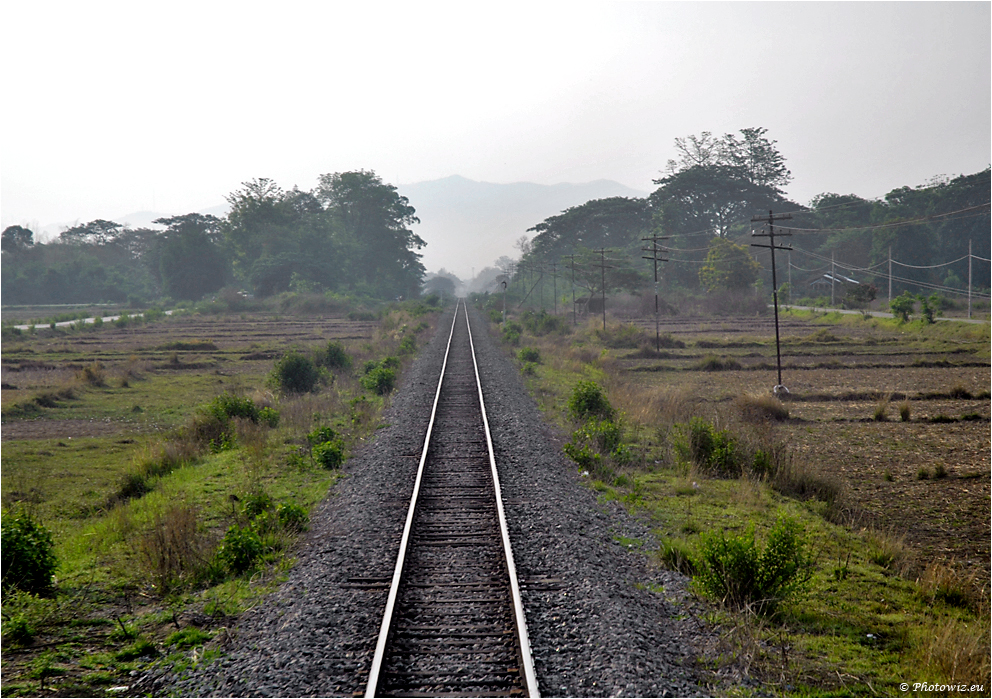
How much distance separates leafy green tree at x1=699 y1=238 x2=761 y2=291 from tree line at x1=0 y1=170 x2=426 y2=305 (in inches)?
2057

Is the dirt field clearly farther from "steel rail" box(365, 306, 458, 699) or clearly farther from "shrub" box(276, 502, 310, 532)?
"shrub" box(276, 502, 310, 532)

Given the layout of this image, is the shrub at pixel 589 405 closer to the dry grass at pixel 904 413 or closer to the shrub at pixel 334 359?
the dry grass at pixel 904 413

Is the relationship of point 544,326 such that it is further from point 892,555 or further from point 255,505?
point 892,555

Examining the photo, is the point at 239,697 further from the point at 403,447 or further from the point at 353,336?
the point at 353,336

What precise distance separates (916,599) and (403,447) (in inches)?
351

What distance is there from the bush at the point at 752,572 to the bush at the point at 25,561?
707 centimetres

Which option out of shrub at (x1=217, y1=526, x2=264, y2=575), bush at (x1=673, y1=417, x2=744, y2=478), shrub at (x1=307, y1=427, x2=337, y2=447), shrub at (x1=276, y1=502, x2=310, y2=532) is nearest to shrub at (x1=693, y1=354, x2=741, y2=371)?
bush at (x1=673, y1=417, x2=744, y2=478)

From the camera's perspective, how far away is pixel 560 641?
5.79 metres

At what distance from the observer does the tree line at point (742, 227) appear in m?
76.8

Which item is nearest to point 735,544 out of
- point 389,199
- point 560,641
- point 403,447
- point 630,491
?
point 560,641

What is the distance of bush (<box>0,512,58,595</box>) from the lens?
734 centimetres

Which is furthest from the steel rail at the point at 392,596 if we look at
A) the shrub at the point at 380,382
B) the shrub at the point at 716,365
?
the shrub at the point at 716,365

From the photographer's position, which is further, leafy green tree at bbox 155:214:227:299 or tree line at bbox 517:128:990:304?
leafy green tree at bbox 155:214:227:299

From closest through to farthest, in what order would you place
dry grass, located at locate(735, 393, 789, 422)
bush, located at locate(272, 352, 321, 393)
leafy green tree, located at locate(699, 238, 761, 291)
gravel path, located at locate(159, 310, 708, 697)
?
gravel path, located at locate(159, 310, 708, 697) → dry grass, located at locate(735, 393, 789, 422) → bush, located at locate(272, 352, 321, 393) → leafy green tree, located at locate(699, 238, 761, 291)
